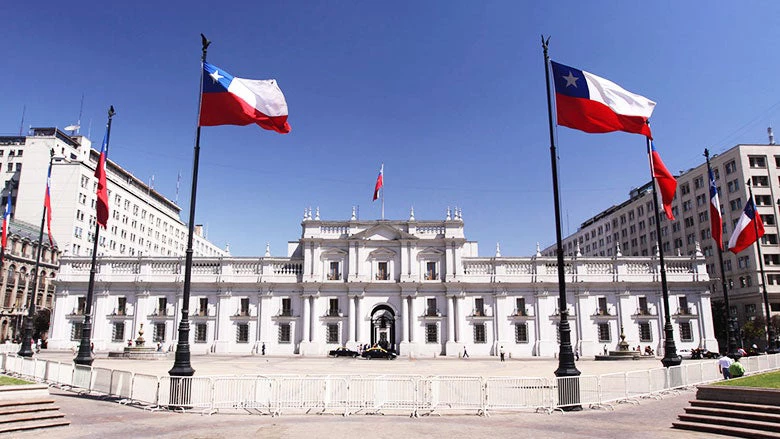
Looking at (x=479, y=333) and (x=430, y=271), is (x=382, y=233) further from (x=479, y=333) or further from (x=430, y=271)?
(x=479, y=333)

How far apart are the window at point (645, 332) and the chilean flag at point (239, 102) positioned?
4840 cm

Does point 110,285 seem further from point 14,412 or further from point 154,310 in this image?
point 14,412

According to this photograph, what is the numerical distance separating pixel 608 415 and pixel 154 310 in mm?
49879

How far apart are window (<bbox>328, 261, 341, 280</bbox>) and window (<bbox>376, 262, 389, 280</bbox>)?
429 cm

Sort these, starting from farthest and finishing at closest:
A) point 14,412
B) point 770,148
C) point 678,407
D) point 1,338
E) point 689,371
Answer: point 770,148, point 1,338, point 689,371, point 678,407, point 14,412

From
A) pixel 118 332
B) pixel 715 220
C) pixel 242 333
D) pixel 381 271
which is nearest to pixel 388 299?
pixel 381 271

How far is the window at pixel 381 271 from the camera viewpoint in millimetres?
56125

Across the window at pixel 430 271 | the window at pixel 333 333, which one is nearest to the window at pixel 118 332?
the window at pixel 333 333

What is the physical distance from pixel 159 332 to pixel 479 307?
34173mm

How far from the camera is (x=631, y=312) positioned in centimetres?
5394

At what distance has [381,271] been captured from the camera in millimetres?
56281

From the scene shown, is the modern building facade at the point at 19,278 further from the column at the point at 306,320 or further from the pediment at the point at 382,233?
the pediment at the point at 382,233

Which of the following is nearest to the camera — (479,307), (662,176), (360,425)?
(360,425)

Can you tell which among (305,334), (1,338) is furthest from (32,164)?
(305,334)
